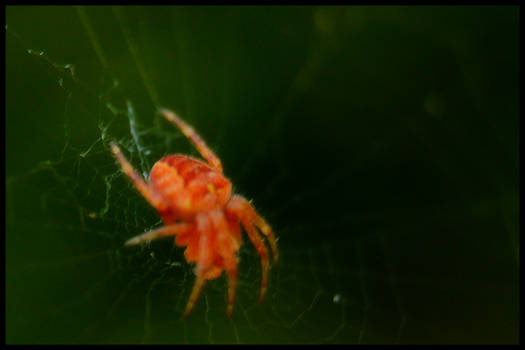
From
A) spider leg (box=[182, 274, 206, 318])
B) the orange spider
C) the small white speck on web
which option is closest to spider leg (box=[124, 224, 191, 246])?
the orange spider

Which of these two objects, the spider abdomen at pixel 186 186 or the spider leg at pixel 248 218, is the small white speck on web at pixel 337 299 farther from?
the spider abdomen at pixel 186 186

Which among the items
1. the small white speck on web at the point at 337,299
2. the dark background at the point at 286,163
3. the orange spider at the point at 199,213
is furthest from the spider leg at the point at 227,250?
the small white speck on web at the point at 337,299

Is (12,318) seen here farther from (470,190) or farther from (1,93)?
(470,190)

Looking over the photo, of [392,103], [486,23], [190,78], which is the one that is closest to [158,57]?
[190,78]

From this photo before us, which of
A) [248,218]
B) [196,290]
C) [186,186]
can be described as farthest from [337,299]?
[186,186]

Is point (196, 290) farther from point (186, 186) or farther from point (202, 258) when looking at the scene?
point (186, 186)
